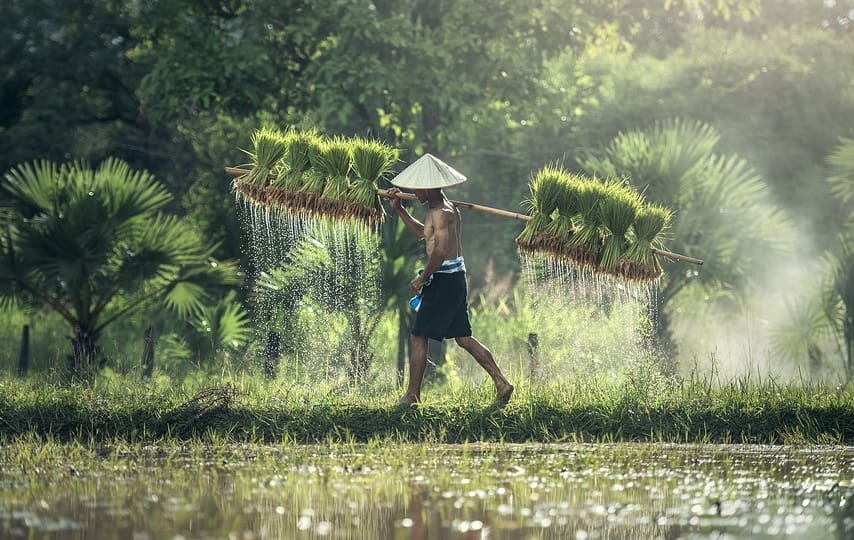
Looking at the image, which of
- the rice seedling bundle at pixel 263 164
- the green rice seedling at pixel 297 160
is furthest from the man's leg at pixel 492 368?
the rice seedling bundle at pixel 263 164

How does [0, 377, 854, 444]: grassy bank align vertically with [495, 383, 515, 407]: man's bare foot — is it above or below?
below

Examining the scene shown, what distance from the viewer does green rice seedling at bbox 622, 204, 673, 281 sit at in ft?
42.0

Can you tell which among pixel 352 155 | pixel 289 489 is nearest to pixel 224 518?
pixel 289 489

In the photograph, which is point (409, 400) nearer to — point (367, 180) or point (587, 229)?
point (367, 180)

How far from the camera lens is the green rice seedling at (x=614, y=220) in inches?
502

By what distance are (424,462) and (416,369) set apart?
205cm

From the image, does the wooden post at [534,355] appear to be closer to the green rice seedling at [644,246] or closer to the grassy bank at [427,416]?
the green rice seedling at [644,246]

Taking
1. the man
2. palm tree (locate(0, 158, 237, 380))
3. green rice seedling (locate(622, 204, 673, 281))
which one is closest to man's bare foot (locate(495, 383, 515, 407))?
the man

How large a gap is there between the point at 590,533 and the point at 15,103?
22366mm

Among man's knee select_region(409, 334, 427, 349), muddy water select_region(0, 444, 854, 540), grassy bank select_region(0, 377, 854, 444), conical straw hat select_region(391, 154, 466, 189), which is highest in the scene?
conical straw hat select_region(391, 154, 466, 189)

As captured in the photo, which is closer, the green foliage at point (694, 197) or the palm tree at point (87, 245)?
the palm tree at point (87, 245)

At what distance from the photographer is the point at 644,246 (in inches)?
504

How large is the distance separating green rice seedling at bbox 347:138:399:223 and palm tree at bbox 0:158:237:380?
143 inches

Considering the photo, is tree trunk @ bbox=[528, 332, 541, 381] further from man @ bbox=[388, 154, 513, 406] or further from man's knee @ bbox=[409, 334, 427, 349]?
man's knee @ bbox=[409, 334, 427, 349]
